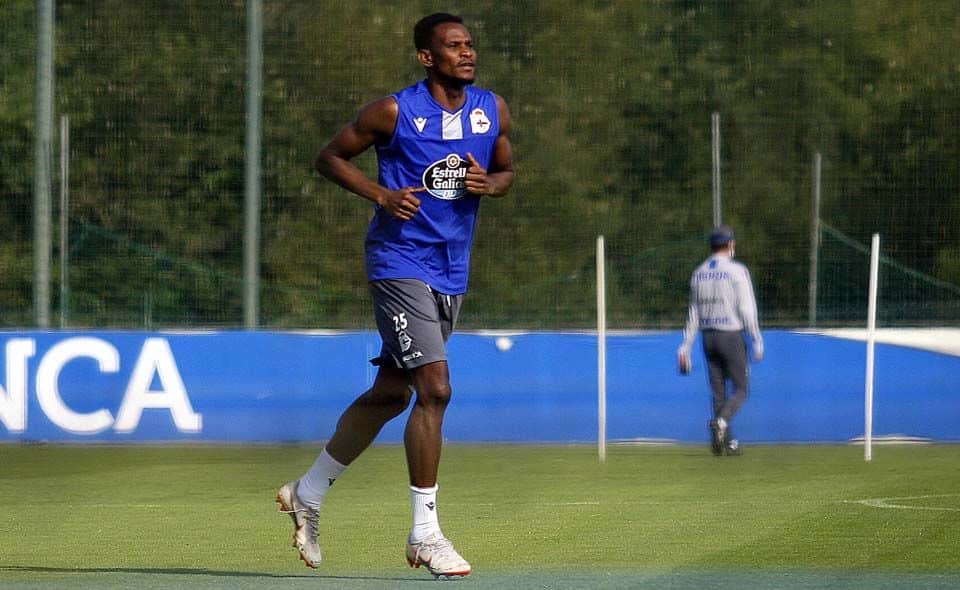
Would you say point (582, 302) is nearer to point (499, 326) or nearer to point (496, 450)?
point (499, 326)

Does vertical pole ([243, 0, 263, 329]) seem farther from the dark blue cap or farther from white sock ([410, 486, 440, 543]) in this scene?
white sock ([410, 486, 440, 543])

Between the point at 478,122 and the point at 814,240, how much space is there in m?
11.8

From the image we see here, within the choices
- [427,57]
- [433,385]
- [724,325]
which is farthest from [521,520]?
[724,325]

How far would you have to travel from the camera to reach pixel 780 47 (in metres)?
19.9

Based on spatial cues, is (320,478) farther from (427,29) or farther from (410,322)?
(427,29)

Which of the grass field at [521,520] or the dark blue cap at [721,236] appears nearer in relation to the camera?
the grass field at [521,520]

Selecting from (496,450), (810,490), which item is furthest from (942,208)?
(810,490)

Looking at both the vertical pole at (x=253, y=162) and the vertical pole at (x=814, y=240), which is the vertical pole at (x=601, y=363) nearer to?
the vertical pole at (x=814, y=240)

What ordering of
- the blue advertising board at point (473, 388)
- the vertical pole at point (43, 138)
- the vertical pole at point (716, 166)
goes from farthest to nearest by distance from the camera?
the vertical pole at point (716, 166) → the vertical pole at point (43, 138) → the blue advertising board at point (473, 388)

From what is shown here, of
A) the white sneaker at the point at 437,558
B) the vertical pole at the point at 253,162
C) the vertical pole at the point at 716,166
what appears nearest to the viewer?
the white sneaker at the point at 437,558

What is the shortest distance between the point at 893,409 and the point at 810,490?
190 inches

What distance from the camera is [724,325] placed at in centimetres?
1461

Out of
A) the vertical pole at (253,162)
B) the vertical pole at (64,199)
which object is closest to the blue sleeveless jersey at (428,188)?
the vertical pole at (64,199)

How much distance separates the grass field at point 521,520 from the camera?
704 centimetres
